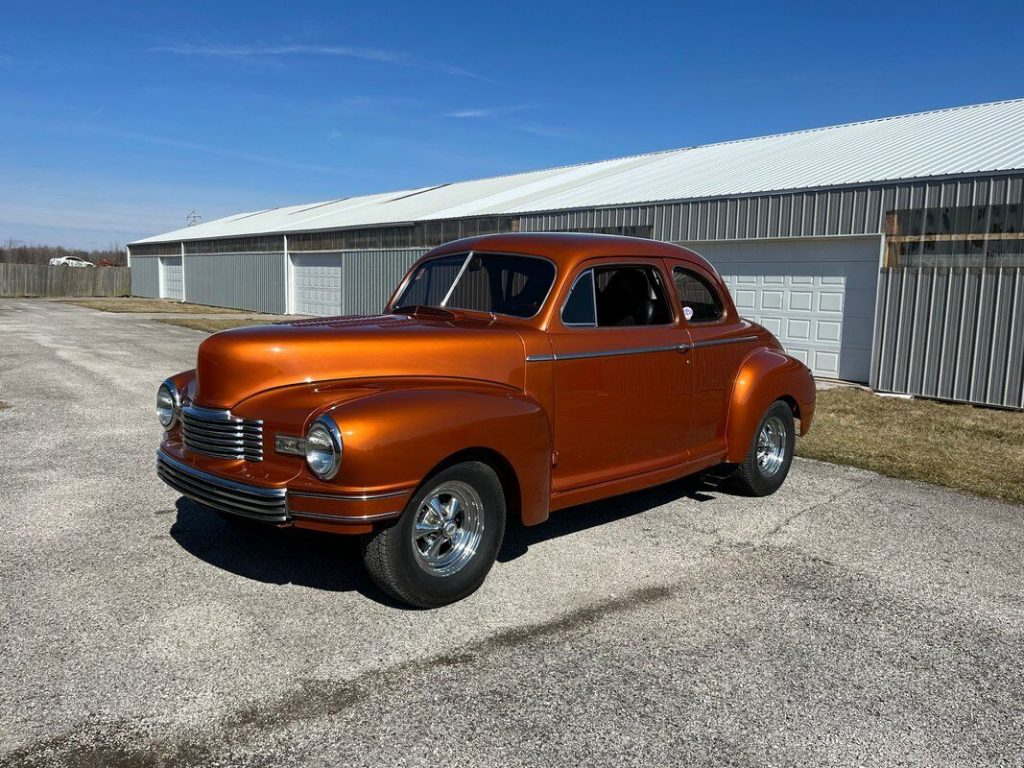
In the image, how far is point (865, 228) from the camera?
1239 cm

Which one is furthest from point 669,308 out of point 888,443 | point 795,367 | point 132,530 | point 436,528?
point 888,443

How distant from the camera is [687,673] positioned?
3594 millimetres

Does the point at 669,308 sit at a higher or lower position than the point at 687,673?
higher

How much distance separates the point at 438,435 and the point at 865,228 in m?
10.5

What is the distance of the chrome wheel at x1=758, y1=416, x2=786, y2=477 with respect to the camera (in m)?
6.51

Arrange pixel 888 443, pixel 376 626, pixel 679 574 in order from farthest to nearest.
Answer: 1. pixel 888 443
2. pixel 679 574
3. pixel 376 626

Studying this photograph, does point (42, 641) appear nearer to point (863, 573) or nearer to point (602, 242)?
point (602, 242)

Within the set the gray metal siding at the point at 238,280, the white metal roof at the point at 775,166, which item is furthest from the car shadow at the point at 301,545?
the gray metal siding at the point at 238,280

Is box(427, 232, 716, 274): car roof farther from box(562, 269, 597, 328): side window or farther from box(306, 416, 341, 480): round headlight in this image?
box(306, 416, 341, 480): round headlight

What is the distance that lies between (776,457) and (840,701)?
3463 millimetres

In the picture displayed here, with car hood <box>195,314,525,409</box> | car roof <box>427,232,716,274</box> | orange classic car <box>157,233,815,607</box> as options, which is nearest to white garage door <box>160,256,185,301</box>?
car roof <box>427,232,716,274</box>

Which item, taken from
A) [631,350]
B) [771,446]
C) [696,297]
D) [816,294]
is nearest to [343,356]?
[631,350]

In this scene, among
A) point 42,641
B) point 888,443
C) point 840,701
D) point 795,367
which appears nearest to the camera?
point 840,701

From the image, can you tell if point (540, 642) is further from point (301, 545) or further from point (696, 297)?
point (696, 297)
